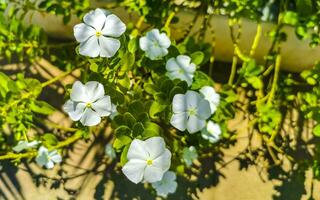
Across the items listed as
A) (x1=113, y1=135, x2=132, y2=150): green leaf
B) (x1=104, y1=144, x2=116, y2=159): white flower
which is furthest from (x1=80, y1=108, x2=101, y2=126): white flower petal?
(x1=104, y1=144, x2=116, y2=159): white flower

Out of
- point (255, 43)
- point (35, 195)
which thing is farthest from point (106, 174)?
point (255, 43)

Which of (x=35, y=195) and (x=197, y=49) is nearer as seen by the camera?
(x=197, y=49)

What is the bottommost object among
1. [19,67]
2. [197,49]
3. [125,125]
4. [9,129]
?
[9,129]

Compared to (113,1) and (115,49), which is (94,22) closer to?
(115,49)

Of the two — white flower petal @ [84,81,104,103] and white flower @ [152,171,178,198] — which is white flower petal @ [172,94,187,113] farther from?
white flower @ [152,171,178,198]

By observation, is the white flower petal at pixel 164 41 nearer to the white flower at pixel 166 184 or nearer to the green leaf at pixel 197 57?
the green leaf at pixel 197 57

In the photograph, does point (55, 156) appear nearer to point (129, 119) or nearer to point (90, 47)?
point (129, 119)

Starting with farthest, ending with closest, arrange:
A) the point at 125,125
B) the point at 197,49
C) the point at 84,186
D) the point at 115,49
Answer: the point at 84,186
the point at 197,49
the point at 125,125
the point at 115,49
